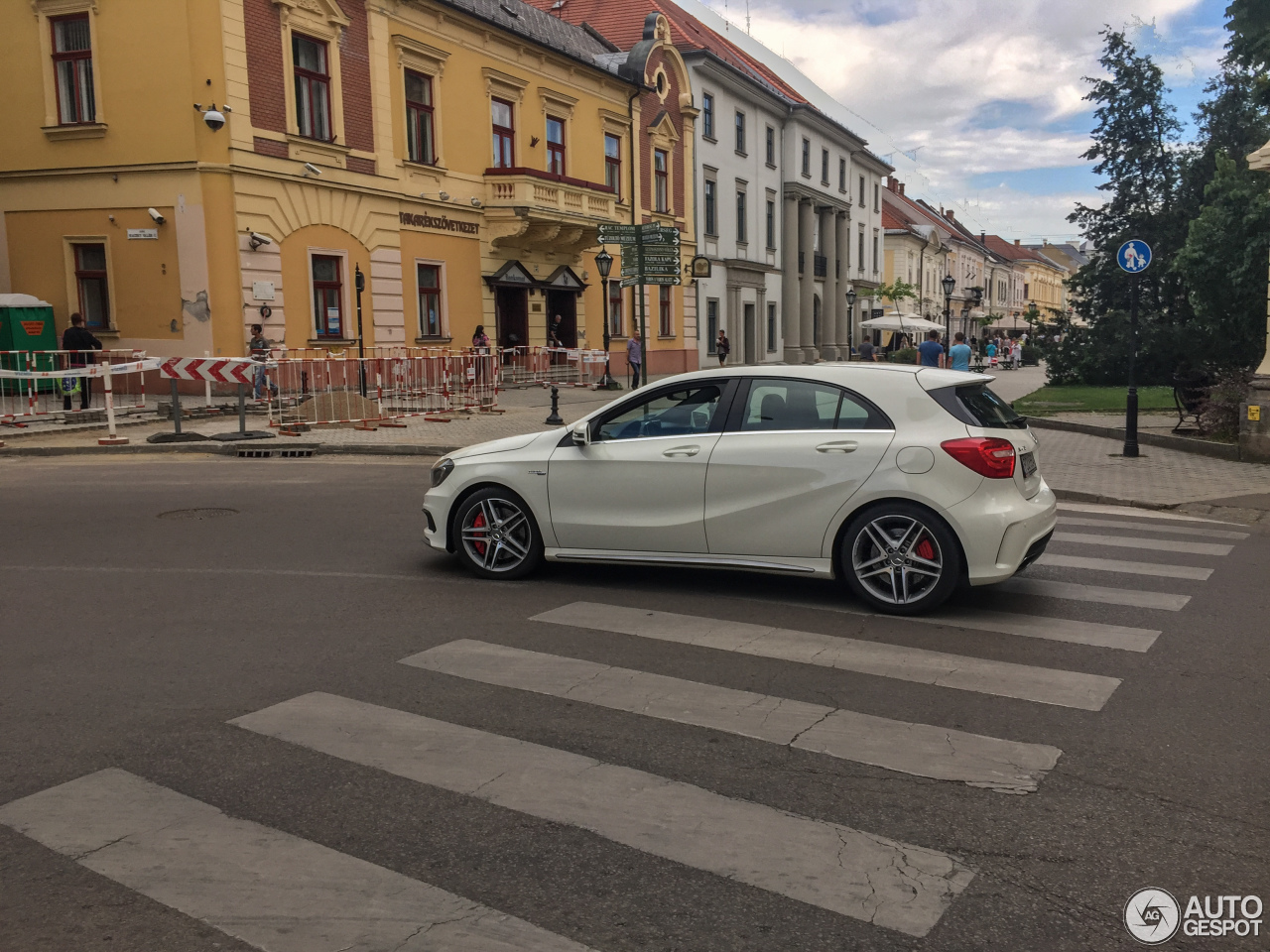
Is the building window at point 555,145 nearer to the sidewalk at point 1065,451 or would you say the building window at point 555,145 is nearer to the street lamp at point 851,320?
the sidewalk at point 1065,451

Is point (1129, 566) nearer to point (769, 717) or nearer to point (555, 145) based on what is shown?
point (769, 717)

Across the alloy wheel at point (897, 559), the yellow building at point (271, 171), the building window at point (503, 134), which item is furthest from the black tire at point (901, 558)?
the building window at point (503, 134)

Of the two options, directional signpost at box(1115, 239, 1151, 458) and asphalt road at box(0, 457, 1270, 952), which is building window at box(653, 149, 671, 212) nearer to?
directional signpost at box(1115, 239, 1151, 458)

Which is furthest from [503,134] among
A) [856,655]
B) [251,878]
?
[251,878]

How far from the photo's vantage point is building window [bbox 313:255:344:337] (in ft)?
79.4

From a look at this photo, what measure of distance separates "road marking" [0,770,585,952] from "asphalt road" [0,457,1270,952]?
14mm

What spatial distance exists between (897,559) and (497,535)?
270cm

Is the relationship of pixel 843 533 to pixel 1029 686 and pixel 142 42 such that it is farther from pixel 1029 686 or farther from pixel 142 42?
pixel 142 42

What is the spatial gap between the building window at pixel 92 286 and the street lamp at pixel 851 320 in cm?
4286

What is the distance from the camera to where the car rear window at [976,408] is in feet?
21.2

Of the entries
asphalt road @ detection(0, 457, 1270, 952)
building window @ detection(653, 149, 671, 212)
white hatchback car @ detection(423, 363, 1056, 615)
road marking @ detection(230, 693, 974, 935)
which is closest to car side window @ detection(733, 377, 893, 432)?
white hatchback car @ detection(423, 363, 1056, 615)

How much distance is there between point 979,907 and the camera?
306 cm

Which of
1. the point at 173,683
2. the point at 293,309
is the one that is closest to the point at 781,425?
the point at 173,683

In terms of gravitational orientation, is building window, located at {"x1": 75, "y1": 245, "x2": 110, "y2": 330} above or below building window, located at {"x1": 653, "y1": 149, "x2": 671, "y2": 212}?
below
